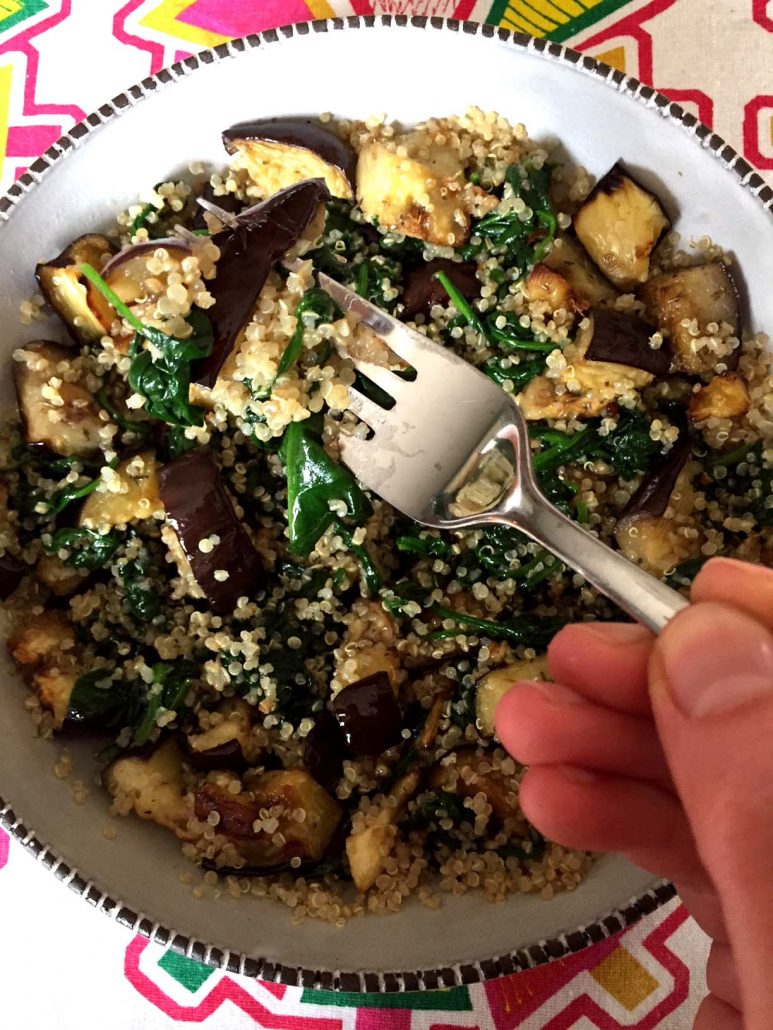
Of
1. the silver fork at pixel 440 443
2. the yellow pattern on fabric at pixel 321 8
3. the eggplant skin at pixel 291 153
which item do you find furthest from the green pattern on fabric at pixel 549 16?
the silver fork at pixel 440 443

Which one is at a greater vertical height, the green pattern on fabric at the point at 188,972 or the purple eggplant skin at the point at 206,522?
the purple eggplant skin at the point at 206,522

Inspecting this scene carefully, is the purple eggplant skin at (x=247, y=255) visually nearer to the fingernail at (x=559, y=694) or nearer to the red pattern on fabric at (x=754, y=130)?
the fingernail at (x=559, y=694)

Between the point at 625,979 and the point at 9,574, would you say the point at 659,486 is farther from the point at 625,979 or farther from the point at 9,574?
the point at 9,574

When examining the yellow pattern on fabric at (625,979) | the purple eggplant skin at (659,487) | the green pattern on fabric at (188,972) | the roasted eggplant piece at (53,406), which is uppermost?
the purple eggplant skin at (659,487)

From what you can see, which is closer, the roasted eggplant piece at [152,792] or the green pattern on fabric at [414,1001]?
the roasted eggplant piece at [152,792]

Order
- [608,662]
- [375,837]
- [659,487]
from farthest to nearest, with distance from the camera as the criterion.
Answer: [659,487], [375,837], [608,662]

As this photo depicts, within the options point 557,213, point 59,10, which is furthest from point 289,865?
point 59,10

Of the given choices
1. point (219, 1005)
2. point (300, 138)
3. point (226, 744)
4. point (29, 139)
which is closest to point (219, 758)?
point (226, 744)
